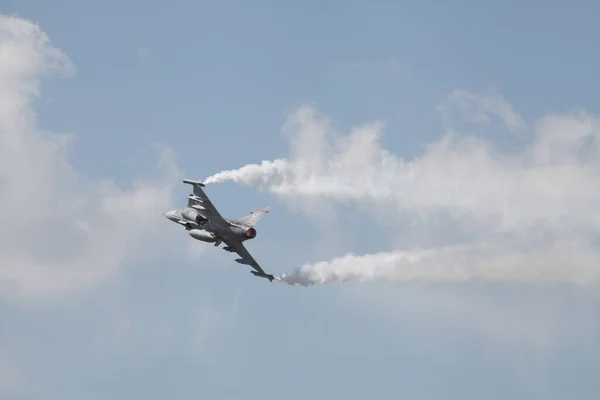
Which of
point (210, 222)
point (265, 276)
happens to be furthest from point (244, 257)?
point (210, 222)

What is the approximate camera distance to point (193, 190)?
111125 mm

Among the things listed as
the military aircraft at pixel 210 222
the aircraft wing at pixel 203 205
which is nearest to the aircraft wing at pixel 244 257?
the military aircraft at pixel 210 222

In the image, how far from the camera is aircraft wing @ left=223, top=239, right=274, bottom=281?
115569 millimetres

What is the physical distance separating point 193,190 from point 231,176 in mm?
4263

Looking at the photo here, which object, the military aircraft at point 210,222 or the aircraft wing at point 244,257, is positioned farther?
the aircraft wing at point 244,257

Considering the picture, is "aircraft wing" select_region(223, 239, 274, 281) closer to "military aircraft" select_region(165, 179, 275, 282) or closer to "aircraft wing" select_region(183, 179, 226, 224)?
"military aircraft" select_region(165, 179, 275, 282)

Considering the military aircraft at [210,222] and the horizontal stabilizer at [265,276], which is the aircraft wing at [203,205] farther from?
the horizontal stabilizer at [265,276]

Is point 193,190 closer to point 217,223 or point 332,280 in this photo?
point 217,223

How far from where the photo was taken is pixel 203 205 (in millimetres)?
111250

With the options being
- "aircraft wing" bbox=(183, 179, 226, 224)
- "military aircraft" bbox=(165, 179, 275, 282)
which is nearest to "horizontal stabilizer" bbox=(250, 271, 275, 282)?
"military aircraft" bbox=(165, 179, 275, 282)

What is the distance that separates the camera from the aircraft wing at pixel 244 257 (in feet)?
379

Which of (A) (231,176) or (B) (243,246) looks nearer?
(A) (231,176)

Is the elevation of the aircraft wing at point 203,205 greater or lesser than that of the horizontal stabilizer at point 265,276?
greater

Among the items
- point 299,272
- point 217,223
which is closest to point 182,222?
point 217,223
